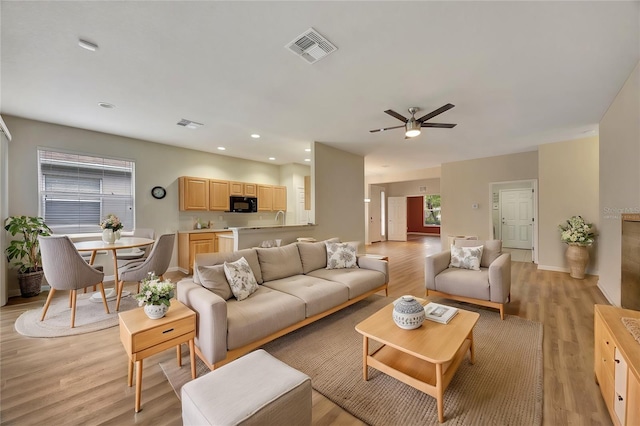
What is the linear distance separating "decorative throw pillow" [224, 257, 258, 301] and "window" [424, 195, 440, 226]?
12.9m

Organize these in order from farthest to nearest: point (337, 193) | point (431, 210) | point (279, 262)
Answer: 1. point (431, 210)
2. point (337, 193)
3. point (279, 262)

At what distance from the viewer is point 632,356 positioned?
131 cm

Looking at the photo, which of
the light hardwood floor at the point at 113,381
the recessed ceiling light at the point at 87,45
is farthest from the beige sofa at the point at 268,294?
the recessed ceiling light at the point at 87,45

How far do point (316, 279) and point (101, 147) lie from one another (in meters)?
4.74

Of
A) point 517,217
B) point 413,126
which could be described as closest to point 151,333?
point 413,126

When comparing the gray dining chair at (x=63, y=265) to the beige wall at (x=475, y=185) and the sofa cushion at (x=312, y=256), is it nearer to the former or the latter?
the sofa cushion at (x=312, y=256)

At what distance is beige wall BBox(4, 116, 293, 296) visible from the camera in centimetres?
400

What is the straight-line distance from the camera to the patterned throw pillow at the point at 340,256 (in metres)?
3.80

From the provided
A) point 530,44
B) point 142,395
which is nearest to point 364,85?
point 530,44

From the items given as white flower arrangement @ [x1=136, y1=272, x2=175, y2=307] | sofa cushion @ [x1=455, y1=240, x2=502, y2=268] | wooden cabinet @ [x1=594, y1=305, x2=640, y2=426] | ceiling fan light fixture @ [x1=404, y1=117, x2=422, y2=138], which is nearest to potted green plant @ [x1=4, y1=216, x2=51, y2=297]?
white flower arrangement @ [x1=136, y1=272, x2=175, y2=307]

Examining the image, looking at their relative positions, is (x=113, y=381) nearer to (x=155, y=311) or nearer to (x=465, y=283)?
(x=155, y=311)

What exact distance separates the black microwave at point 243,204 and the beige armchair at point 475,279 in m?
4.72

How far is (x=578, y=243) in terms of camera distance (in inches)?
187

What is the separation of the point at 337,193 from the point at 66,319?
15.4 feet
